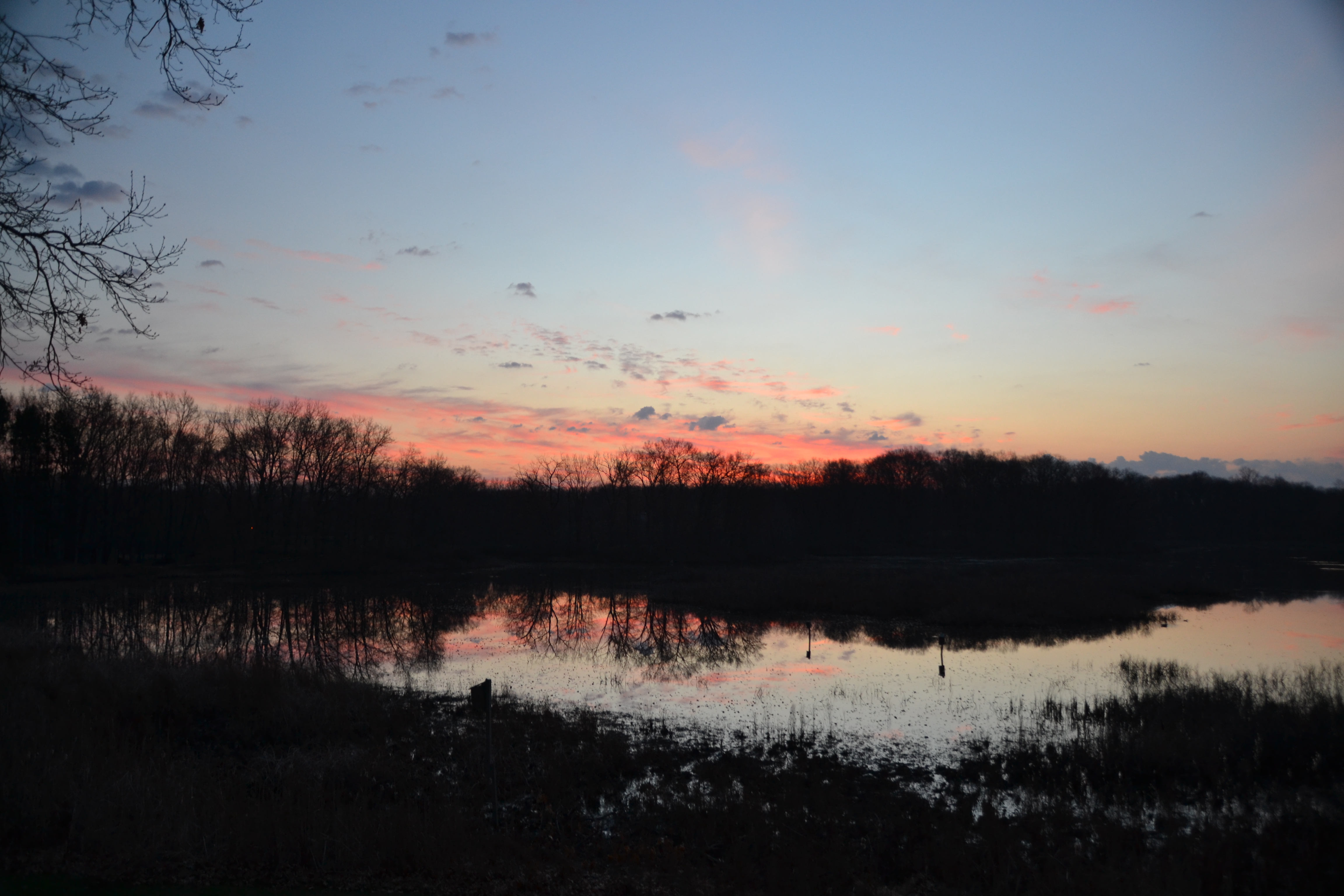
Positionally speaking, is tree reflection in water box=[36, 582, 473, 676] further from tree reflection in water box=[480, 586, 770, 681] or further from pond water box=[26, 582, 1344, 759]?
tree reflection in water box=[480, 586, 770, 681]

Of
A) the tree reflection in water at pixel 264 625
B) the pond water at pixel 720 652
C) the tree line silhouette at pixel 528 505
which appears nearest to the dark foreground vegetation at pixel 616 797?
the pond water at pixel 720 652

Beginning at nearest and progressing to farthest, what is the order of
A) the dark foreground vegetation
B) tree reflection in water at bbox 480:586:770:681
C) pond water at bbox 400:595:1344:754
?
the dark foreground vegetation < pond water at bbox 400:595:1344:754 < tree reflection in water at bbox 480:586:770:681

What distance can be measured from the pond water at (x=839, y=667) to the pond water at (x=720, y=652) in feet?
0.29

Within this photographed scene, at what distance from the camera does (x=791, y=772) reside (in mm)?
11359

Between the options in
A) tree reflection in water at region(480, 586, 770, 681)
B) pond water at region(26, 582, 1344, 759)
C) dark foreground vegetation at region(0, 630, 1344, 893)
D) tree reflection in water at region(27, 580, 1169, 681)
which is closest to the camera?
dark foreground vegetation at region(0, 630, 1344, 893)

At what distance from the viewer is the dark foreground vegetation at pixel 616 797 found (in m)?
7.17

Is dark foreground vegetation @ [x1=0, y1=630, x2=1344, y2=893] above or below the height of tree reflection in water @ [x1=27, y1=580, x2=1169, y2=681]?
above

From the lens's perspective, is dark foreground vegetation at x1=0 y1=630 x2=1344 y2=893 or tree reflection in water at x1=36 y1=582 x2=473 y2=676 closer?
dark foreground vegetation at x1=0 y1=630 x2=1344 y2=893

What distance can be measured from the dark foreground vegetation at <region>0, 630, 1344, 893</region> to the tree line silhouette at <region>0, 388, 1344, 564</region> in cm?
4351

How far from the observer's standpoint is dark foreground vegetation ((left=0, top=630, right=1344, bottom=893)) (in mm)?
7172

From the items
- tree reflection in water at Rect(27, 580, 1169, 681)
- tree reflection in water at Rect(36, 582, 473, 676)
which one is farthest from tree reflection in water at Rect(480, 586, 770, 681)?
tree reflection in water at Rect(36, 582, 473, 676)

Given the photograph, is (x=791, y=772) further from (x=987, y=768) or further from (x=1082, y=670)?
(x=1082, y=670)

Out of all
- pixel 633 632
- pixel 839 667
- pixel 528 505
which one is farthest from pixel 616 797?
pixel 528 505

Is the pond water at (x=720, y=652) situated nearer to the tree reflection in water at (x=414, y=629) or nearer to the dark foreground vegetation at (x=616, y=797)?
the tree reflection in water at (x=414, y=629)
